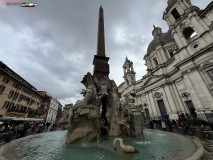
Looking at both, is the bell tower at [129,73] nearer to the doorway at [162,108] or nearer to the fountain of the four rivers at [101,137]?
the doorway at [162,108]

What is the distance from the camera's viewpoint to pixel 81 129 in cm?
485

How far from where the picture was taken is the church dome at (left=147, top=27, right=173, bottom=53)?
107 ft

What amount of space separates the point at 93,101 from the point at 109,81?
8.64 ft

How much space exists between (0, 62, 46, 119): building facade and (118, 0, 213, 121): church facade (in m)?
34.7

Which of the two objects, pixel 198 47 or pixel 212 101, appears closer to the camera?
pixel 212 101

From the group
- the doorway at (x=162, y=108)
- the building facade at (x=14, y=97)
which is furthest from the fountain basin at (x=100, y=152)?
the building facade at (x=14, y=97)

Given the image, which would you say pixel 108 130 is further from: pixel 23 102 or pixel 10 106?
pixel 23 102

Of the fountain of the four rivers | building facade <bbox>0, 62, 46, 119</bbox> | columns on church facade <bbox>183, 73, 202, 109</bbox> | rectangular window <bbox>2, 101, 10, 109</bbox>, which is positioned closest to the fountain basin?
the fountain of the four rivers

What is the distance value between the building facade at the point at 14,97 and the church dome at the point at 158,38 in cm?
4228

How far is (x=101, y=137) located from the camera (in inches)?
228

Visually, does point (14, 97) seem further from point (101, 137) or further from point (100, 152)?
point (100, 152)

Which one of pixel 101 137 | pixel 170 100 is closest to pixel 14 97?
pixel 101 137

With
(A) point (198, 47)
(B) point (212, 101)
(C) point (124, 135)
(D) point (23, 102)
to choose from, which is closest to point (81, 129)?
(C) point (124, 135)

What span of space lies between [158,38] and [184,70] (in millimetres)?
21521
